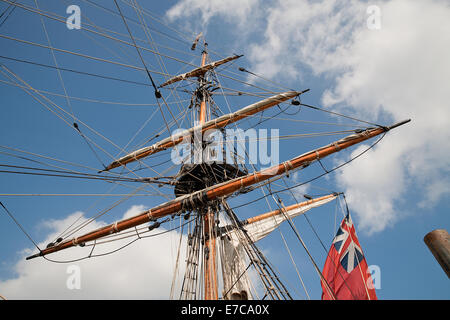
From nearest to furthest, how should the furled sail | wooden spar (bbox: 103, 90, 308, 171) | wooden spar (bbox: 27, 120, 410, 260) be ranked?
wooden spar (bbox: 27, 120, 410, 260) < the furled sail < wooden spar (bbox: 103, 90, 308, 171)

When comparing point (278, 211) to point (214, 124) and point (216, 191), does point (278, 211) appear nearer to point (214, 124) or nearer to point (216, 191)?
point (214, 124)

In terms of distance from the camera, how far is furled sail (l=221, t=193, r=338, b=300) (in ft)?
31.3

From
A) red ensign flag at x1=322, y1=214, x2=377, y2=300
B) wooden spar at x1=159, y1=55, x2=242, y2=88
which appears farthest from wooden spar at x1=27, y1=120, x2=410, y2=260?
wooden spar at x1=159, y1=55, x2=242, y2=88

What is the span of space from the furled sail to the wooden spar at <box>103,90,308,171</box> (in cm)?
433

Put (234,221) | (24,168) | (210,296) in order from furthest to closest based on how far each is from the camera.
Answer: (234,221) → (210,296) → (24,168)

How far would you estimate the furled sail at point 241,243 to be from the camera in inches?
376

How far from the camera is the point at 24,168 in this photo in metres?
5.35

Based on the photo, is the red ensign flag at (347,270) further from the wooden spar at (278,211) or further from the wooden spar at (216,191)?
the wooden spar at (278,211)

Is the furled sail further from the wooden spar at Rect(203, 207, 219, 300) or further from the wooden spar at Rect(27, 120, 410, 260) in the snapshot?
the wooden spar at Rect(27, 120, 410, 260)
